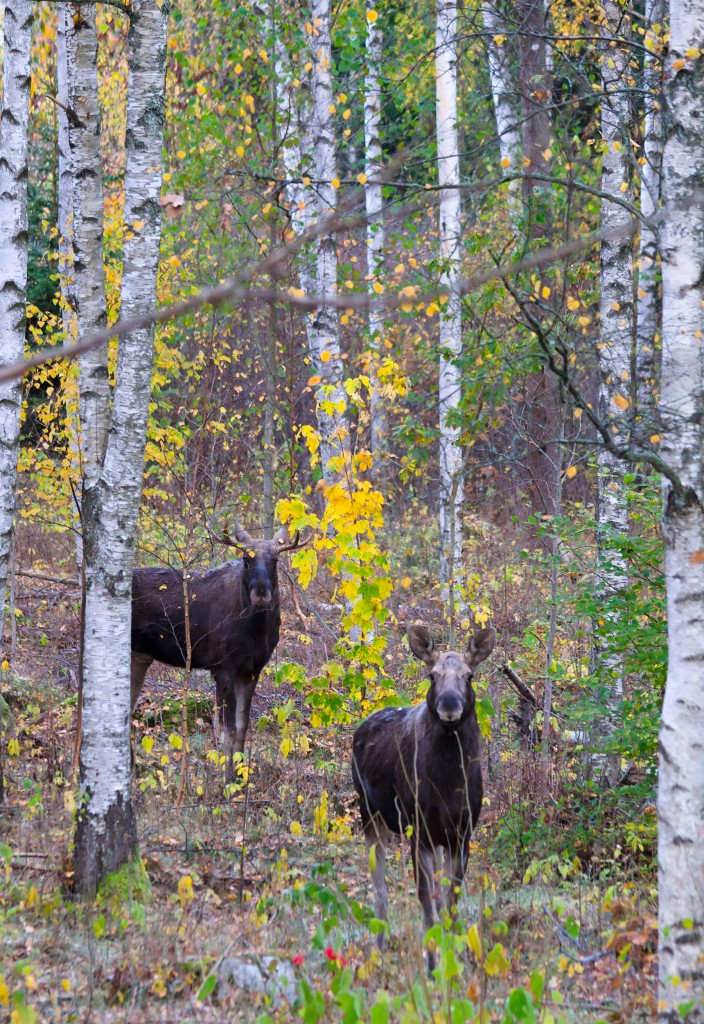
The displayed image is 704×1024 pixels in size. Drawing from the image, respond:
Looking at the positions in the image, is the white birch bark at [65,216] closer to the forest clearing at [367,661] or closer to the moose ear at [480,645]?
the forest clearing at [367,661]

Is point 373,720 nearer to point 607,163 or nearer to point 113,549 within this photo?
point 113,549

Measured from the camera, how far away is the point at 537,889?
7.00 metres

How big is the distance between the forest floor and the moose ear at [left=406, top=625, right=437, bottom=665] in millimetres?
1181

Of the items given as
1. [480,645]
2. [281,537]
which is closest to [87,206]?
[480,645]

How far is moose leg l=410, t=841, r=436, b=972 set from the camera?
604cm

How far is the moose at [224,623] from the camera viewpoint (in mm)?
10359

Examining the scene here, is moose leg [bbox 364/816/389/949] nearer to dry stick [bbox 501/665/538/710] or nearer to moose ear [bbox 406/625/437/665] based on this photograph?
moose ear [bbox 406/625/437/665]

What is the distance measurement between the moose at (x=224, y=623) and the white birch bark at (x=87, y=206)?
10.8 ft

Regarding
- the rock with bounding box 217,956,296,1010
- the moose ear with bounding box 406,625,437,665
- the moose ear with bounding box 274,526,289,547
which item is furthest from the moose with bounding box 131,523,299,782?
the rock with bounding box 217,956,296,1010

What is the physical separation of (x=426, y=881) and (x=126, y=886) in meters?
1.71

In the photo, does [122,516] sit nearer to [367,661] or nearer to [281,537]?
[367,661]

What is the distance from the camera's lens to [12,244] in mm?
7812

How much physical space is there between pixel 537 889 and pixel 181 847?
2470 mm

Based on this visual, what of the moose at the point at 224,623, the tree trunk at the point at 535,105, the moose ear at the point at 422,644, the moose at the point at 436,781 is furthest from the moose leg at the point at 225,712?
the tree trunk at the point at 535,105
